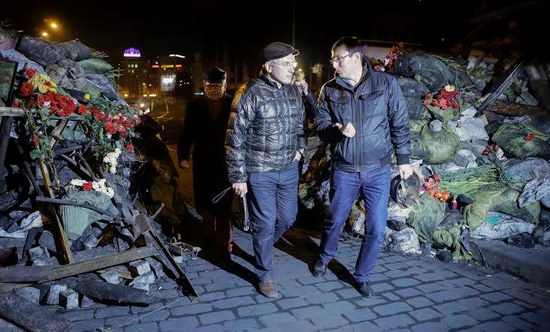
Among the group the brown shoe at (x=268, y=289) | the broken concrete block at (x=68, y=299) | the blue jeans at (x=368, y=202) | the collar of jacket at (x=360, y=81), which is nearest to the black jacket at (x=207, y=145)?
the brown shoe at (x=268, y=289)

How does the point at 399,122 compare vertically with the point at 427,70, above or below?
below

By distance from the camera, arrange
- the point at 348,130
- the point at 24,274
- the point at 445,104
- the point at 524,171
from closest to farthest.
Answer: the point at 24,274, the point at 348,130, the point at 524,171, the point at 445,104

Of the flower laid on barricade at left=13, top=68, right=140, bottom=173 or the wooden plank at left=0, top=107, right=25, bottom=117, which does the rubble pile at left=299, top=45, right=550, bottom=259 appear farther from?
the wooden plank at left=0, top=107, right=25, bottom=117

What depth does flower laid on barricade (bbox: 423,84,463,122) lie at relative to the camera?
6316mm

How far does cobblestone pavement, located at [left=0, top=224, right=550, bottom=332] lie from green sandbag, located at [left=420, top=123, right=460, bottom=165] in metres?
1.71

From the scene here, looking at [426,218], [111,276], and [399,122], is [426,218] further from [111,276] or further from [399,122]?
[111,276]

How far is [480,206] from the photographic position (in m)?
5.54

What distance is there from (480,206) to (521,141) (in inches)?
53.1

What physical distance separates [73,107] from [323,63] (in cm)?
1478

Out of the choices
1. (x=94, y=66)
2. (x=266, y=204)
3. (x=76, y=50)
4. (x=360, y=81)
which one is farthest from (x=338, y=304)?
(x=76, y=50)

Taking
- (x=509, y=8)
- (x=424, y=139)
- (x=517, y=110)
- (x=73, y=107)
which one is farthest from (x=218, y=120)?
(x=509, y=8)

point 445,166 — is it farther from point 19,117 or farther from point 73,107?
point 19,117

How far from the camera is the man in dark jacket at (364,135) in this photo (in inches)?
162

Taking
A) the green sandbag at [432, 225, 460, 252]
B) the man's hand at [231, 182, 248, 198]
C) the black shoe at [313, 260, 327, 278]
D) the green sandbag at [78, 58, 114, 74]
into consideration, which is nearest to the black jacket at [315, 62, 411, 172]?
the man's hand at [231, 182, 248, 198]
